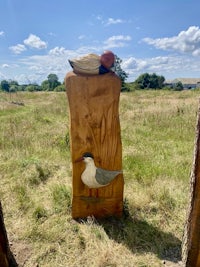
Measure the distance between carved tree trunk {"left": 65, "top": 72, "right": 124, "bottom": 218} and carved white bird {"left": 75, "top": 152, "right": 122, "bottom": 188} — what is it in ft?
0.15

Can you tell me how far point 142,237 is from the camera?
7.85 ft

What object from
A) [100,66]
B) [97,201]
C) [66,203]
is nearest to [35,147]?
[66,203]

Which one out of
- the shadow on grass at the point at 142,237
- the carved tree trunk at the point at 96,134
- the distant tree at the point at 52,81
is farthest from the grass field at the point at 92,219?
the distant tree at the point at 52,81

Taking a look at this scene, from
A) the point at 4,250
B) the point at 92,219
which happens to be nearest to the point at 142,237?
the point at 92,219

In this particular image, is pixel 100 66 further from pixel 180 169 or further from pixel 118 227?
pixel 180 169

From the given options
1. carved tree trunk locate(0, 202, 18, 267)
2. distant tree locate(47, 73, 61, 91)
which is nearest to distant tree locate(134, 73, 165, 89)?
distant tree locate(47, 73, 61, 91)

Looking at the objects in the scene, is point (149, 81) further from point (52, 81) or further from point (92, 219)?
point (92, 219)

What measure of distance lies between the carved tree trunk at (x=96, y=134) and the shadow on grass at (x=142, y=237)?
148 millimetres

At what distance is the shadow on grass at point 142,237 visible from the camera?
2230 millimetres

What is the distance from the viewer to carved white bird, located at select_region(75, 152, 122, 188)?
250cm

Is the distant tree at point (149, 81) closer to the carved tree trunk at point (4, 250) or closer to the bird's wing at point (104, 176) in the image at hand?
the bird's wing at point (104, 176)

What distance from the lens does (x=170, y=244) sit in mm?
2305

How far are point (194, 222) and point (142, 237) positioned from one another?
0.69 m

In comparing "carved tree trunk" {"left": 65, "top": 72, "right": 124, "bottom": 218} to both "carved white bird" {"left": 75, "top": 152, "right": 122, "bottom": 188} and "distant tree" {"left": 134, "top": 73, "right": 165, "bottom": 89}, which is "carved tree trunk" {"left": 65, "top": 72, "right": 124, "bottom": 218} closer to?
"carved white bird" {"left": 75, "top": 152, "right": 122, "bottom": 188}
